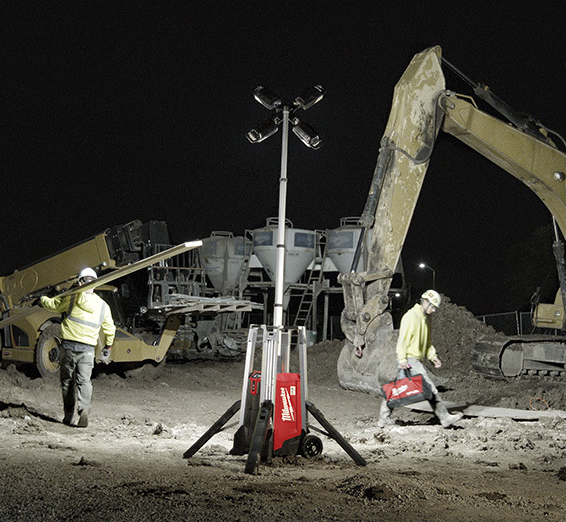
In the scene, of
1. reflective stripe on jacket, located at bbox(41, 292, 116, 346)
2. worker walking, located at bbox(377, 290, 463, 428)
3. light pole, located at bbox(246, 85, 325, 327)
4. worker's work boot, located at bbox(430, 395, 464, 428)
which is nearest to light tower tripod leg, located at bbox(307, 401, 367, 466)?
light pole, located at bbox(246, 85, 325, 327)

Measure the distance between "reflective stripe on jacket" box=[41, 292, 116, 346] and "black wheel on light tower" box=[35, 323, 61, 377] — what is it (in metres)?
4.11

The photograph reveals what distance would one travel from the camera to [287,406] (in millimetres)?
6113

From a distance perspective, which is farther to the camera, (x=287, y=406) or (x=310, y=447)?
(x=310, y=447)

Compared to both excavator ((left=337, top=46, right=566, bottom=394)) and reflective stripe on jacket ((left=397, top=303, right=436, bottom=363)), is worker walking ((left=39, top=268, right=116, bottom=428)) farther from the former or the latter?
excavator ((left=337, top=46, right=566, bottom=394))

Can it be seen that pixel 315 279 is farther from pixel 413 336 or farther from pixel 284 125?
pixel 284 125

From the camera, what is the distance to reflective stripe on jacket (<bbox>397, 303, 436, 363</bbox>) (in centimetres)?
835

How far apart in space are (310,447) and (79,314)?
3.64 metres

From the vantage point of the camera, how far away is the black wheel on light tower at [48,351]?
1212 cm

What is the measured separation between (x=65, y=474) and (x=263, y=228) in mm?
21187

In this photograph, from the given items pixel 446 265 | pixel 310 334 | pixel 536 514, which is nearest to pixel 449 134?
pixel 536 514

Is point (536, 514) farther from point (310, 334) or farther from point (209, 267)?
point (209, 267)

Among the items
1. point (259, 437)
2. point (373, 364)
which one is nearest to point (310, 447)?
point (259, 437)

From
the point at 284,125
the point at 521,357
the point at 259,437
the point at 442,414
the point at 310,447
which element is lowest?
the point at 310,447

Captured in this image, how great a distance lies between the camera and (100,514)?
3982mm
